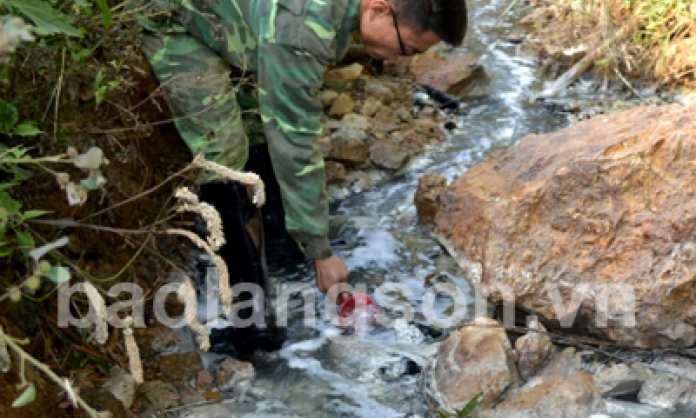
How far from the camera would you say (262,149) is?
3473mm

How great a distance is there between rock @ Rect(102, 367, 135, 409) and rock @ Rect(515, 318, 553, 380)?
1.33 meters

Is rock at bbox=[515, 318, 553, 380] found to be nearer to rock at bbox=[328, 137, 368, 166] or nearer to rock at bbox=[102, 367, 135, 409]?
rock at bbox=[102, 367, 135, 409]

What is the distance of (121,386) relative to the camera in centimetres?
254

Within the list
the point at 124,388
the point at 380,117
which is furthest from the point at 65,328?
the point at 380,117

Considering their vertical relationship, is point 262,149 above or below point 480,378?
above

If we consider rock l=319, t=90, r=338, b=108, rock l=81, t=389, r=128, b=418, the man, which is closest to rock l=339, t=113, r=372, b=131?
rock l=319, t=90, r=338, b=108

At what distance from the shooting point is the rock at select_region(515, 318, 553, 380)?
2695 millimetres

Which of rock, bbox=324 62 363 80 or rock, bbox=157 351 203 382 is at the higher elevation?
rock, bbox=324 62 363 80

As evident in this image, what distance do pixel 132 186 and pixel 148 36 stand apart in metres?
0.62

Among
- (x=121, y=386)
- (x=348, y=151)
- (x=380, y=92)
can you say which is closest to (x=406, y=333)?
(x=121, y=386)

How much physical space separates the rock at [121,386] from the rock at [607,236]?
1.42m

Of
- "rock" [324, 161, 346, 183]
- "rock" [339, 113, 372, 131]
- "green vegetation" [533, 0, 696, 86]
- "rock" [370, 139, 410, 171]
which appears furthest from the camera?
"green vegetation" [533, 0, 696, 86]

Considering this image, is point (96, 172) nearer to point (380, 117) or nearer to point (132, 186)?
point (132, 186)

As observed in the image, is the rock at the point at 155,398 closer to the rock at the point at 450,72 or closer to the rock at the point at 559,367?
the rock at the point at 559,367
